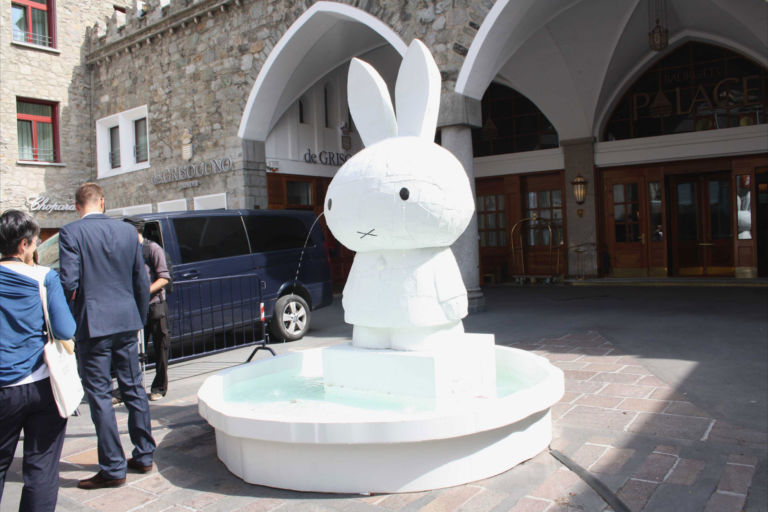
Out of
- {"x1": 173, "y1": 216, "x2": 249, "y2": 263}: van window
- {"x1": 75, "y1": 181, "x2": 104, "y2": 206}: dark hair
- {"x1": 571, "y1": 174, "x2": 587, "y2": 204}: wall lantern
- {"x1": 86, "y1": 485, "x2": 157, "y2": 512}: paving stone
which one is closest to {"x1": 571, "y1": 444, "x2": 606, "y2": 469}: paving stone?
{"x1": 86, "y1": 485, "x2": 157, "y2": 512}: paving stone

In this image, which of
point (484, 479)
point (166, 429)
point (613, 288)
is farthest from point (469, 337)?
point (613, 288)

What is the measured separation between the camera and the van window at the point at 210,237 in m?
7.68

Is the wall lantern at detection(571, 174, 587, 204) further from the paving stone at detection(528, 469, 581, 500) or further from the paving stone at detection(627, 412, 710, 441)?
the paving stone at detection(528, 469, 581, 500)

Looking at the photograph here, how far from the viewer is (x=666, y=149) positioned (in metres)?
13.2

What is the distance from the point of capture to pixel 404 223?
371cm

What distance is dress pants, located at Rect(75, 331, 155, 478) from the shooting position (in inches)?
135

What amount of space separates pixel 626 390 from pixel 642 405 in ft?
1.43

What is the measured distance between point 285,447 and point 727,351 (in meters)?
5.05

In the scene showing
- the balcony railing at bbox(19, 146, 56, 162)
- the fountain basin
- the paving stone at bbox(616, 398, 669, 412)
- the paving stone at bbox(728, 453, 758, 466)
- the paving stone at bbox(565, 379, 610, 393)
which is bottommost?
the paving stone at bbox(728, 453, 758, 466)

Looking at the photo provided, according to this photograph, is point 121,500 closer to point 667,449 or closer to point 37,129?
point 667,449

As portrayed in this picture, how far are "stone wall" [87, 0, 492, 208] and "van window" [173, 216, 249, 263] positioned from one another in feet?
13.5

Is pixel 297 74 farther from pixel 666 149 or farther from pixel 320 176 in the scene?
pixel 666 149

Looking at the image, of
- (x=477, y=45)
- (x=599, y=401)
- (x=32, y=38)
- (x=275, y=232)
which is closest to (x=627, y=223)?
(x=477, y=45)

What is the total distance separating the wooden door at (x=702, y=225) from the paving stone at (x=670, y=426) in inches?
400
